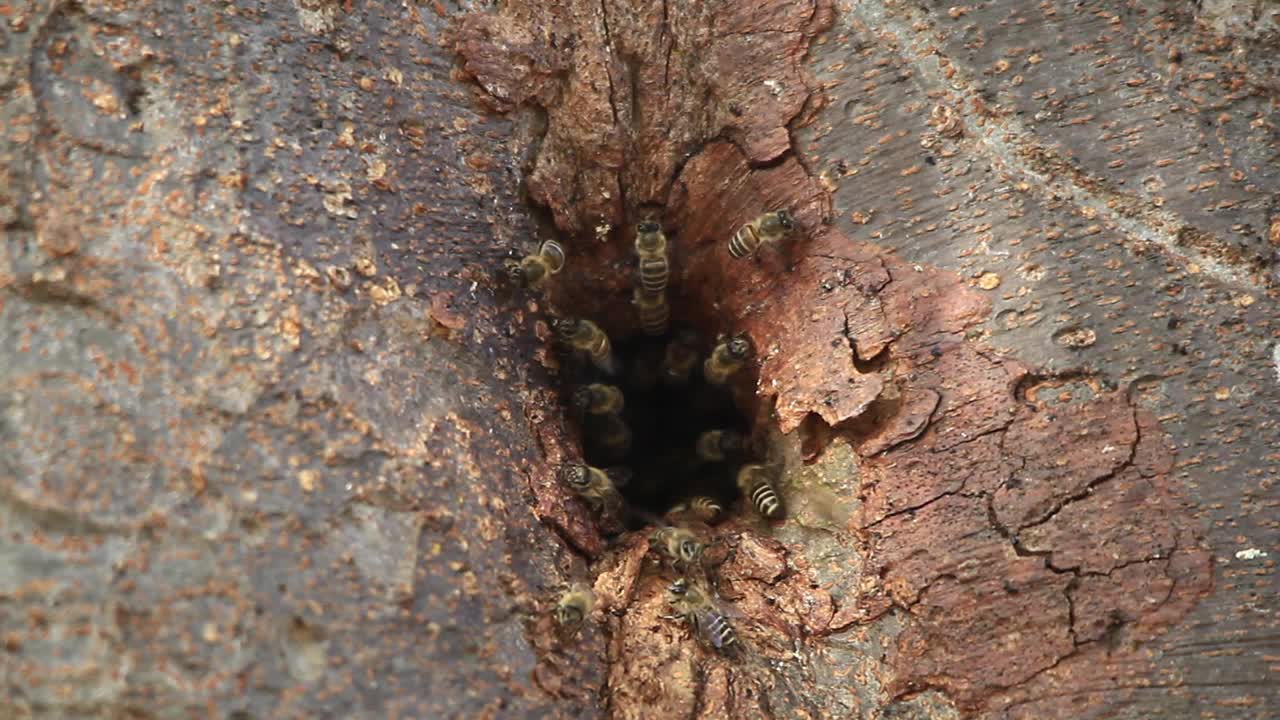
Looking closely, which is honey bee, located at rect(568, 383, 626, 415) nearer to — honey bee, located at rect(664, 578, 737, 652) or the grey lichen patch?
honey bee, located at rect(664, 578, 737, 652)

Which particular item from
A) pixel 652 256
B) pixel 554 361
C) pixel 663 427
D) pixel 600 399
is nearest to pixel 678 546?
pixel 554 361

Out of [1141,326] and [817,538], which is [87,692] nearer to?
[817,538]

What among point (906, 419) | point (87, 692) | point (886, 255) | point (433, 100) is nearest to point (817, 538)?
point (906, 419)

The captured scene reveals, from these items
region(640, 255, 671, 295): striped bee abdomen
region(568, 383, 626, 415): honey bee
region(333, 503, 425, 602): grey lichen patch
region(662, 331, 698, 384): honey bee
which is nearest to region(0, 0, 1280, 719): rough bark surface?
region(333, 503, 425, 602): grey lichen patch

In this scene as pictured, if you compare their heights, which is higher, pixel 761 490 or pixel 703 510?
pixel 761 490

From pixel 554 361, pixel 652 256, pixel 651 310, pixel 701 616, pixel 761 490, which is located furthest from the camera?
pixel 651 310

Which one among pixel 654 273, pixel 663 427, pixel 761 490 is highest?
pixel 654 273

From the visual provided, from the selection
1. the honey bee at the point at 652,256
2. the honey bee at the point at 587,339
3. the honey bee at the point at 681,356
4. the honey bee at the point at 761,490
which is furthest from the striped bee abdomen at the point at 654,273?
the honey bee at the point at 761,490

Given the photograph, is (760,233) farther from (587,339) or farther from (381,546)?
(381,546)

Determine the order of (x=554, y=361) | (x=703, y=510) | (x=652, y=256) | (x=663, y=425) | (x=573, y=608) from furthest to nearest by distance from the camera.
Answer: (x=663, y=425)
(x=703, y=510)
(x=652, y=256)
(x=554, y=361)
(x=573, y=608)
